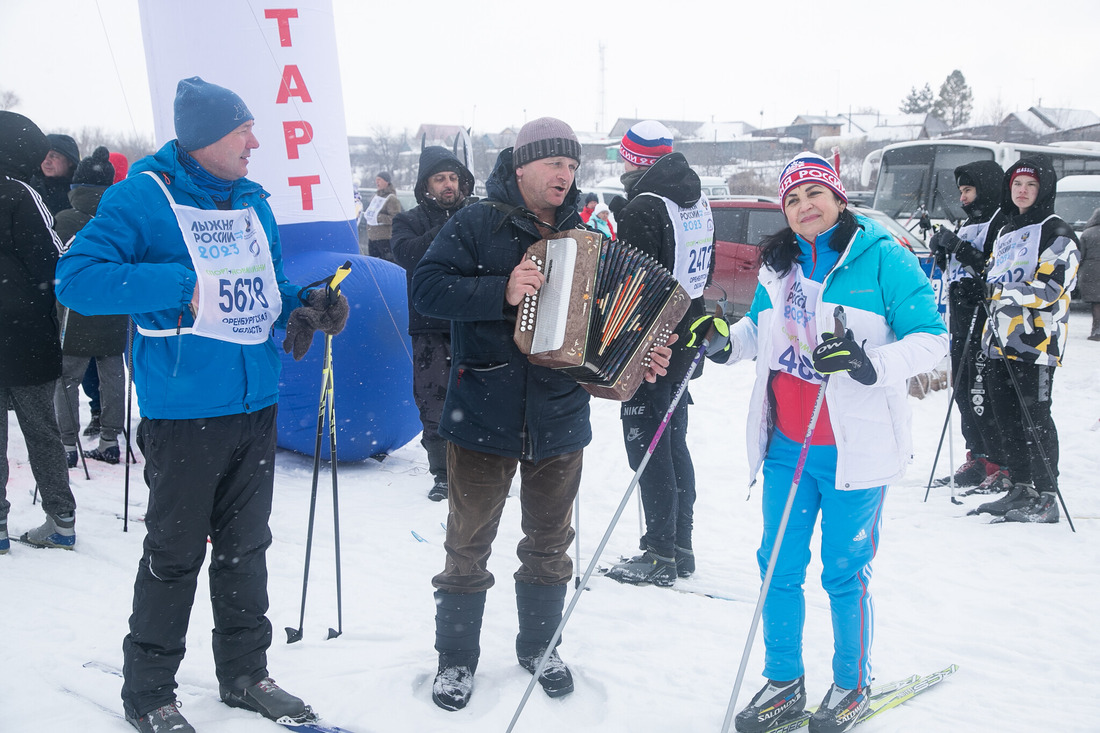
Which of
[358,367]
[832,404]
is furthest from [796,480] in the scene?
[358,367]

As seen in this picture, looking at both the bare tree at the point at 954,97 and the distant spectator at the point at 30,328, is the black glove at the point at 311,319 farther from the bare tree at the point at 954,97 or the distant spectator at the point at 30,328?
the bare tree at the point at 954,97

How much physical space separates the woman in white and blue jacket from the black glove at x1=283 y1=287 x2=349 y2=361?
167 centimetres

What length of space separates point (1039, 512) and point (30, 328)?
6.07m

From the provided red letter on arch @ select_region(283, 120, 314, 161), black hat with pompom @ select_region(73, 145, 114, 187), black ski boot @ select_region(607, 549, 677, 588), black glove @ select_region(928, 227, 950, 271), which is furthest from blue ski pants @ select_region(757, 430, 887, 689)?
black hat with pompom @ select_region(73, 145, 114, 187)

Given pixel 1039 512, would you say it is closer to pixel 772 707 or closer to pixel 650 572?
pixel 650 572

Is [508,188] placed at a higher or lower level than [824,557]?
higher

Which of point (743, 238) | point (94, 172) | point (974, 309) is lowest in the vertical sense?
point (974, 309)

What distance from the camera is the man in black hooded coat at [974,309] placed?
542cm

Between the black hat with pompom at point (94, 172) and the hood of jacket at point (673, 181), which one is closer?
the hood of jacket at point (673, 181)

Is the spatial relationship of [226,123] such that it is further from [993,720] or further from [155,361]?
[993,720]

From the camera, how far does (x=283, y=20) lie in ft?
16.6

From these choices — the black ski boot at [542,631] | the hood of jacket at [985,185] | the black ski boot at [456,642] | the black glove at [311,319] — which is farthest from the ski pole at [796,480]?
the hood of jacket at [985,185]

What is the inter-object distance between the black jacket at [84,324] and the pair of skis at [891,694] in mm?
4810

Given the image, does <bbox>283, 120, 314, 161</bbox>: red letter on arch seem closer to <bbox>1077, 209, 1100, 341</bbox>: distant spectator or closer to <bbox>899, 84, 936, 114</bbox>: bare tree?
<bbox>1077, 209, 1100, 341</bbox>: distant spectator
